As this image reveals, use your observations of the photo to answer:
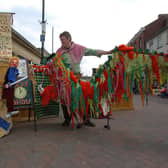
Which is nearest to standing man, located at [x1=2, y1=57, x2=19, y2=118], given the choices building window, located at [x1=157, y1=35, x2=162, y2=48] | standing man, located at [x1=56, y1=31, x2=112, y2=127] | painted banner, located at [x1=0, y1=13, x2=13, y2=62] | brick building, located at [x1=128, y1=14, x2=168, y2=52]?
standing man, located at [x1=56, y1=31, x2=112, y2=127]

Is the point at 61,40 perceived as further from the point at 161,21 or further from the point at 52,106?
the point at 161,21

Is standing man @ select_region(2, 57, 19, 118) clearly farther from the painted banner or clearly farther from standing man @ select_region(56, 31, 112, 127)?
the painted banner

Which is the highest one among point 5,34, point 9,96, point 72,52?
point 5,34

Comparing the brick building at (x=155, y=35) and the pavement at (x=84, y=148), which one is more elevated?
the brick building at (x=155, y=35)

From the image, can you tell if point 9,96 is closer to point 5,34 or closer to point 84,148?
point 84,148

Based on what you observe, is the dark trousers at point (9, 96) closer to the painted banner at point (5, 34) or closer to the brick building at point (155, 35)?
the painted banner at point (5, 34)

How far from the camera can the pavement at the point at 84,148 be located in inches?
88.0

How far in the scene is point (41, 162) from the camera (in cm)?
224

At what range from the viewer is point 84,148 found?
2713 millimetres

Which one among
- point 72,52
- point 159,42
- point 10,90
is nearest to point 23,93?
point 10,90

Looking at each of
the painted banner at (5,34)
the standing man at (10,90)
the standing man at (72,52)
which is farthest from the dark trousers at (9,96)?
the painted banner at (5,34)

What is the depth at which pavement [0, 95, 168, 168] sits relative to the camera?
88.0 inches

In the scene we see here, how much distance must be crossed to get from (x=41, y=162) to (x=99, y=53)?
205cm

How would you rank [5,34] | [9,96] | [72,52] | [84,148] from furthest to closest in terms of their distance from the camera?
[5,34]
[72,52]
[9,96]
[84,148]
